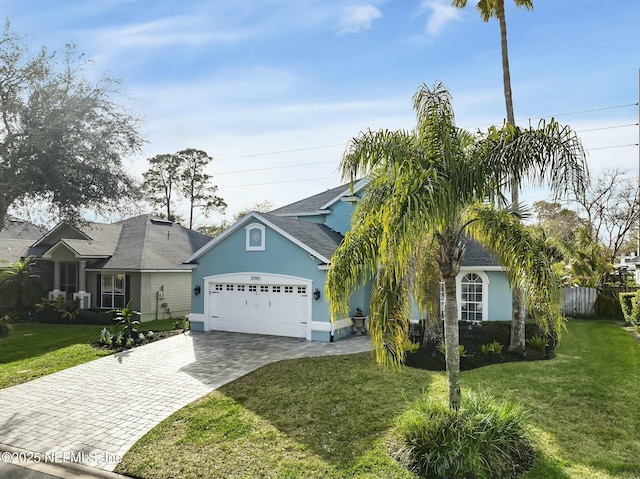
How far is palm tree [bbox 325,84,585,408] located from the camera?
5.97m

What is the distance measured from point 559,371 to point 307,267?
330 inches

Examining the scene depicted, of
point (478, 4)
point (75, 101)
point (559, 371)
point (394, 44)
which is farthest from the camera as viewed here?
point (478, 4)

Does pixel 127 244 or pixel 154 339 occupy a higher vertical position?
pixel 127 244

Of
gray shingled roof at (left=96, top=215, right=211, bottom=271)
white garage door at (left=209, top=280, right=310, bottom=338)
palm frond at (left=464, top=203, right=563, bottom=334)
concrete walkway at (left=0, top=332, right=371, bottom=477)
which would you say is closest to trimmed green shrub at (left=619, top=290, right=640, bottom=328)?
concrete walkway at (left=0, top=332, right=371, bottom=477)

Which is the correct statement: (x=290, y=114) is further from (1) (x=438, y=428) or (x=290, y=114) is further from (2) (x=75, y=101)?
(1) (x=438, y=428)

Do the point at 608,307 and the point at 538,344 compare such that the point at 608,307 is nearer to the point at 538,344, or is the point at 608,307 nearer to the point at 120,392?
the point at 538,344

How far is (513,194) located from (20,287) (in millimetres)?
23147

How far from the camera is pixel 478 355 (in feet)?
39.7

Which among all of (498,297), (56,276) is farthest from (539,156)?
(56,276)

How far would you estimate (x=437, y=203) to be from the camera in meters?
5.90


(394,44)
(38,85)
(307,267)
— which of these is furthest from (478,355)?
(38,85)

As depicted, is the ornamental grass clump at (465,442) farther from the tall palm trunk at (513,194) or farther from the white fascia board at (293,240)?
the white fascia board at (293,240)

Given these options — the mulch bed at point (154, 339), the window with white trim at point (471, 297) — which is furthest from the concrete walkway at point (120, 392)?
the window with white trim at point (471, 297)

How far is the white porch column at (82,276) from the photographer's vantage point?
20.8 metres
